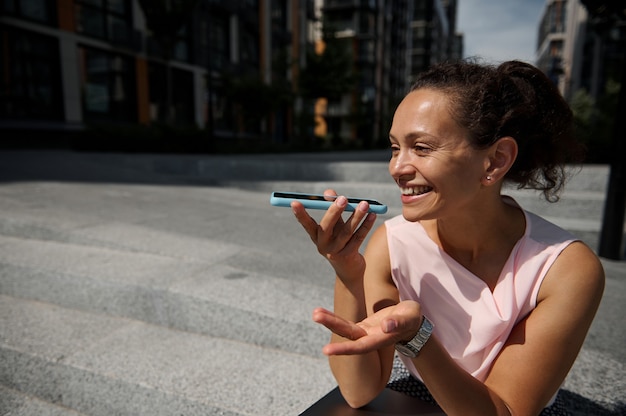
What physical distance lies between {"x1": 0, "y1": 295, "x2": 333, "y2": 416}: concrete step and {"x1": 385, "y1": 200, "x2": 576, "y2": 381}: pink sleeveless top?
92cm

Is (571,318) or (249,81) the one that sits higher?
(249,81)

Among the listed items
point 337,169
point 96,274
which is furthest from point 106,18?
point 96,274

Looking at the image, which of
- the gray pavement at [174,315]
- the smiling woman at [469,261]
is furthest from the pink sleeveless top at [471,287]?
the gray pavement at [174,315]

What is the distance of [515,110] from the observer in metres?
1.19

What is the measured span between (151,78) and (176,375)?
2193cm

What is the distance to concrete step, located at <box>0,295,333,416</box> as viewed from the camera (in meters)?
1.94

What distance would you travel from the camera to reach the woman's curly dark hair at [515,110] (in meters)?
1.14

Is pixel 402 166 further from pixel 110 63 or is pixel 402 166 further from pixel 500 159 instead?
pixel 110 63

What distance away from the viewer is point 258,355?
236 cm

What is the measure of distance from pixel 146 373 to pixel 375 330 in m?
1.67

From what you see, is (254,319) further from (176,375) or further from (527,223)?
(527,223)

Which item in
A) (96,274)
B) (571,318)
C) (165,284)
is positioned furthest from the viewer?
(96,274)

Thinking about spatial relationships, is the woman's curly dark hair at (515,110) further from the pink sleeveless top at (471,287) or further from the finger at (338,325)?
the finger at (338,325)

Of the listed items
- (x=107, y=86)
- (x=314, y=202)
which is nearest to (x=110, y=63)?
(x=107, y=86)
